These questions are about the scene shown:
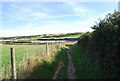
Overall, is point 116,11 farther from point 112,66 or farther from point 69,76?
point 69,76

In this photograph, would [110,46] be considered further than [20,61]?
No

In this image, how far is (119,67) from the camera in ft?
14.9

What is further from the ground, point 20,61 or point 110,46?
point 110,46

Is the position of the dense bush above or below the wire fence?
above

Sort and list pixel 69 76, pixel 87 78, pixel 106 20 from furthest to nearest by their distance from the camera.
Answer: pixel 69 76 → pixel 87 78 → pixel 106 20

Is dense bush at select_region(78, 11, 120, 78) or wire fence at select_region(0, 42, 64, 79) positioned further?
wire fence at select_region(0, 42, 64, 79)

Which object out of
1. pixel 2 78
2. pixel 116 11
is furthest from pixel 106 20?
pixel 2 78

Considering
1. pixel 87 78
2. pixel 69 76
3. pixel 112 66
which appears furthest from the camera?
pixel 69 76

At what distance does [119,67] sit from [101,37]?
56.9 inches

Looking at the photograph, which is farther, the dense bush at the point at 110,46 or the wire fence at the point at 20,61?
the wire fence at the point at 20,61

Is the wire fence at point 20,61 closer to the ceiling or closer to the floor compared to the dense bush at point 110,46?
closer to the floor

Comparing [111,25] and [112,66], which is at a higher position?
[111,25]

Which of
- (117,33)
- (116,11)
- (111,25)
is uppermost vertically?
(116,11)

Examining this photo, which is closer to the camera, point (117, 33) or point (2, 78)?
point (117, 33)
